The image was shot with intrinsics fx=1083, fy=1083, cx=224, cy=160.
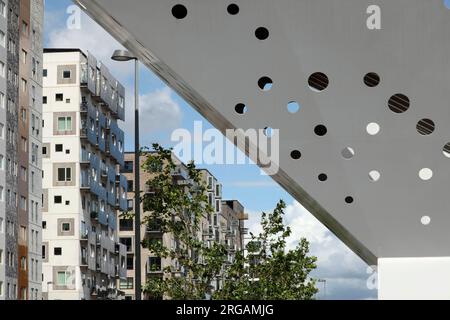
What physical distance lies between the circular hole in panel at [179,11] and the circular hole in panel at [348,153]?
1.28 feet

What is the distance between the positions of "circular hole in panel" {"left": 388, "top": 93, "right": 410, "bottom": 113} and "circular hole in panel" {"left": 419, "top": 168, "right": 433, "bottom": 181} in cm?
12

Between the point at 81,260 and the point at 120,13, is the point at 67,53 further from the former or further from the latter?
the point at 120,13

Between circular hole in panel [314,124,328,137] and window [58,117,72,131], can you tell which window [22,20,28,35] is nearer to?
window [58,117,72,131]

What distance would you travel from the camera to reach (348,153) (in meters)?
2.02

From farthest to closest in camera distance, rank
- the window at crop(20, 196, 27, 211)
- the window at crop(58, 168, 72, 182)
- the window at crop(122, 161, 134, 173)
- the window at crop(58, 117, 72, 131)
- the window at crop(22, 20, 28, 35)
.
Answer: the window at crop(122, 161, 134, 173) < the window at crop(58, 117, 72, 131) < the window at crop(58, 168, 72, 182) < the window at crop(22, 20, 28, 35) < the window at crop(20, 196, 27, 211)

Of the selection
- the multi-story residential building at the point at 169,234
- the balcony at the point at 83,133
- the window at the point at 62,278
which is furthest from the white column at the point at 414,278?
the window at the point at 62,278

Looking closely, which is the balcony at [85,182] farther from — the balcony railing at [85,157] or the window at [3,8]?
the window at [3,8]

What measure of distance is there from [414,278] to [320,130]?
340mm

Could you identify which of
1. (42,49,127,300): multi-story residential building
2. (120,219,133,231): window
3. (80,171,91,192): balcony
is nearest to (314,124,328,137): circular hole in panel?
(42,49,127,300): multi-story residential building

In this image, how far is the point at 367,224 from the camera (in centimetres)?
203

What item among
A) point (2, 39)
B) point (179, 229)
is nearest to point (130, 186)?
point (2, 39)

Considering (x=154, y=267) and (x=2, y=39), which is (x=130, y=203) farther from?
(x=154, y=267)

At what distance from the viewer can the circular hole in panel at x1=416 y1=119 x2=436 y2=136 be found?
78.9 inches

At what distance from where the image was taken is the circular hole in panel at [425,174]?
2.02 metres
